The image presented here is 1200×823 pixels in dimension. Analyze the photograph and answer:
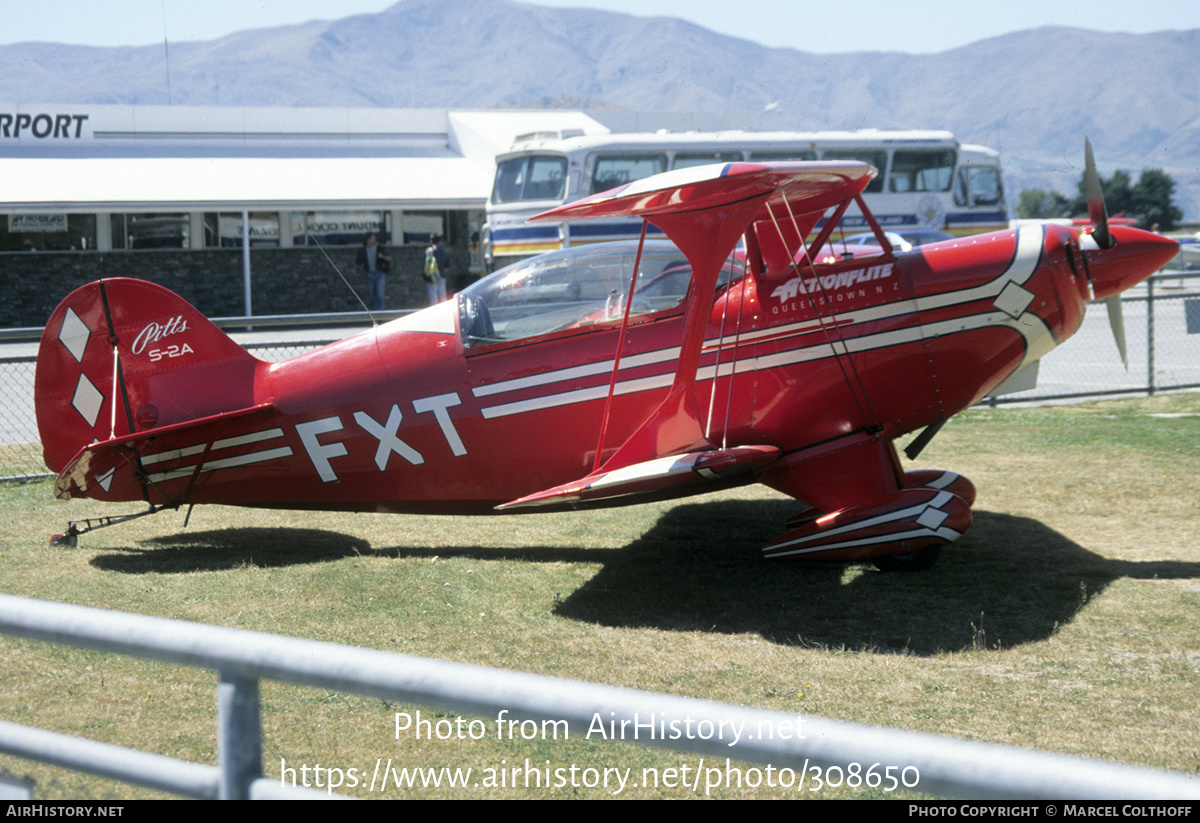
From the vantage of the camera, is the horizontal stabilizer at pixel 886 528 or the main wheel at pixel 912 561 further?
the main wheel at pixel 912 561

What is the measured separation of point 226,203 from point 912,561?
2338cm

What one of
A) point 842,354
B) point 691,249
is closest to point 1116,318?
point 842,354

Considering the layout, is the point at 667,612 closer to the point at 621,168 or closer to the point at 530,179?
the point at 621,168

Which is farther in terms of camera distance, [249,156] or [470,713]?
[249,156]

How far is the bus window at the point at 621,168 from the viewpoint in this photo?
22328 millimetres

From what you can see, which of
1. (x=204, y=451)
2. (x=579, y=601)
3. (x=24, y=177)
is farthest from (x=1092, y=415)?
(x=24, y=177)

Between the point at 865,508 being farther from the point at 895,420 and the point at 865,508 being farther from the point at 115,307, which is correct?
the point at 115,307

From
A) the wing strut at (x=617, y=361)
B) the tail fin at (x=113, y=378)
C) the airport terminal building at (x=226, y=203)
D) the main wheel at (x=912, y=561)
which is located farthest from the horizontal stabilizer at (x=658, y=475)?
the airport terminal building at (x=226, y=203)

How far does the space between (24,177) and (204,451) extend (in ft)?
75.1

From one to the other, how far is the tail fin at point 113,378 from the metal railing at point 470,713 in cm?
540

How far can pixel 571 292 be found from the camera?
23.3 ft

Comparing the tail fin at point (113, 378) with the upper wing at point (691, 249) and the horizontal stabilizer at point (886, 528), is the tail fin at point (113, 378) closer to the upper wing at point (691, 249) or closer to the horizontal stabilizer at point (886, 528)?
the upper wing at point (691, 249)

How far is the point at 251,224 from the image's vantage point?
27688 millimetres

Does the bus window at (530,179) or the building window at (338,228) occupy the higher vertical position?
the bus window at (530,179)
